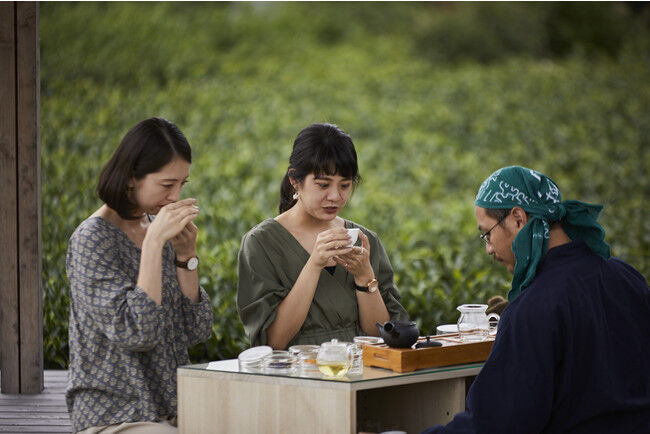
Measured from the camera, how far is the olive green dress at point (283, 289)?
3375mm

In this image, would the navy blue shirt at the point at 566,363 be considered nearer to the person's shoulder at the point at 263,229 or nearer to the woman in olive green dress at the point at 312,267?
the woman in olive green dress at the point at 312,267

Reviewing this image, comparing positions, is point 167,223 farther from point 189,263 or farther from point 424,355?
point 424,355

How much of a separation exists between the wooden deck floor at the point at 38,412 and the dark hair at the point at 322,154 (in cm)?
195

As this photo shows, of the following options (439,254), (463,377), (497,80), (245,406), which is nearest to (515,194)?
(463,377)

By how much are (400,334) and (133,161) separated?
117 cm

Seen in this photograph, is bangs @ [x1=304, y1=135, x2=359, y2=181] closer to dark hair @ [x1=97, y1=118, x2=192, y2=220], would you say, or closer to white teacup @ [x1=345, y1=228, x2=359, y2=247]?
white teacup @ [x1=345, y1=228, x2=359, y2=247]

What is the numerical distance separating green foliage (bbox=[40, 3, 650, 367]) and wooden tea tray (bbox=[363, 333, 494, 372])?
9.22ft

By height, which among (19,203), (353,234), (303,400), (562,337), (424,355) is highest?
(19,203)

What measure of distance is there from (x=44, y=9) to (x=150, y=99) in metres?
3.49

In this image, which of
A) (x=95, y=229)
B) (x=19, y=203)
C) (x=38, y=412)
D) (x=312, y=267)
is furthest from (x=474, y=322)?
(x=19, y=203)

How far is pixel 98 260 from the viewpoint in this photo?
2.96m

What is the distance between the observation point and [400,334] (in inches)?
113

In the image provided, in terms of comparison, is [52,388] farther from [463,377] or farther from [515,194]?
[515,194]

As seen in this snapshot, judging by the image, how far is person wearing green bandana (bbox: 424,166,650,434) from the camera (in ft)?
7.70
